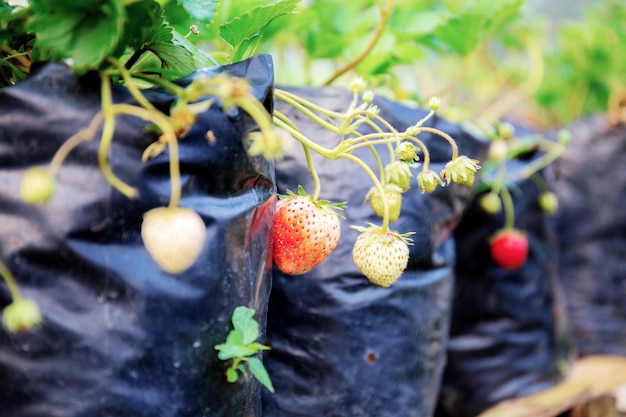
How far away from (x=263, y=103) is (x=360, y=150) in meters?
0.29

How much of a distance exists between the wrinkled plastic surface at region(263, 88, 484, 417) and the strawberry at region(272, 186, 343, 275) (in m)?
0.15

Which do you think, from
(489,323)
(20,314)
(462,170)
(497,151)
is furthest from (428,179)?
(489,323)

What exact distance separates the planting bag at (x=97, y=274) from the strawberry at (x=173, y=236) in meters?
0.09

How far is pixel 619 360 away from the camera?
5.03 ft

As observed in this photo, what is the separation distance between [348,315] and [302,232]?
0.23 meters

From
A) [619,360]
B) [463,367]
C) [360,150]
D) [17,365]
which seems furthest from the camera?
[619,360]

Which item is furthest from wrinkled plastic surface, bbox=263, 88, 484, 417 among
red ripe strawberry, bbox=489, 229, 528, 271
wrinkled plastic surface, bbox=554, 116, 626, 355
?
wrinkled plastic surface, bbox=554, 116, 626, 355

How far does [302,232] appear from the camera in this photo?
24.7 inches

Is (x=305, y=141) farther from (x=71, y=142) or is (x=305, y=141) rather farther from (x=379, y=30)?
(x=379, y=30)

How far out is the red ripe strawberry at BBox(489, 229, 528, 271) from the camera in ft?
3.88

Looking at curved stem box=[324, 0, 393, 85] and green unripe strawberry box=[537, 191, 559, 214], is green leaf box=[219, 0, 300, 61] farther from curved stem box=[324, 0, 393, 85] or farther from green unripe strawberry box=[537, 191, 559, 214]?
green unripe strawberry box=[537, 191, 559, 214]

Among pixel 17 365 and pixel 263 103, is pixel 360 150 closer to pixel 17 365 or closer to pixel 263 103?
pixel 263 103

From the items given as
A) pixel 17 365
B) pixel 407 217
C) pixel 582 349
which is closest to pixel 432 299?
pixel 407 217

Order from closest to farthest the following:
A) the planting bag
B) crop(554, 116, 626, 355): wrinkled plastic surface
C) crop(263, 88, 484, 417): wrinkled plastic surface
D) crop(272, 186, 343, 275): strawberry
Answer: the planting bag
crop(272, 186, 343, 275): strawberry
crop(263, 88, 484, 417): wrinkled plastic surface
crop(554, 116, 626, 355): wrinkled plastic surface
